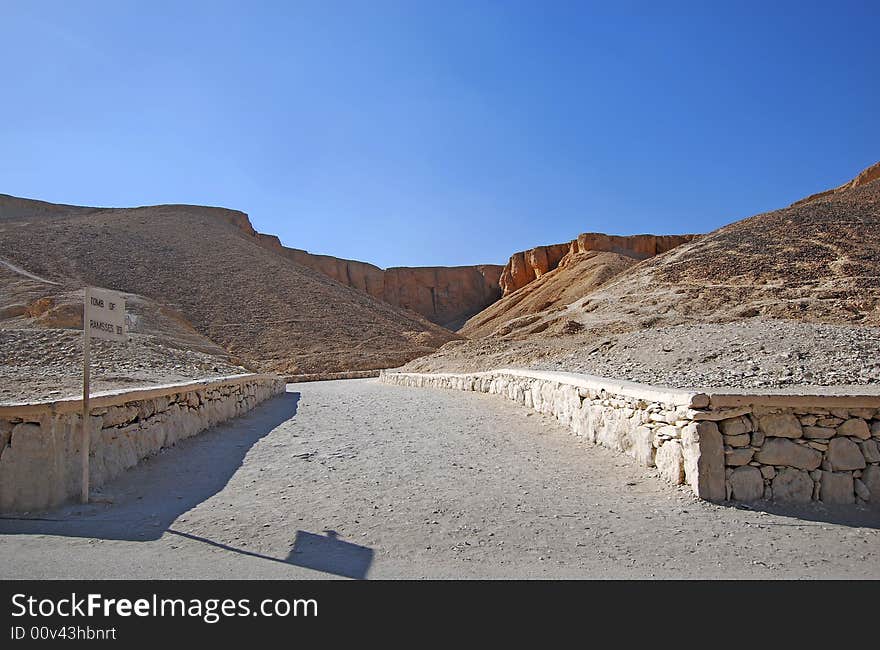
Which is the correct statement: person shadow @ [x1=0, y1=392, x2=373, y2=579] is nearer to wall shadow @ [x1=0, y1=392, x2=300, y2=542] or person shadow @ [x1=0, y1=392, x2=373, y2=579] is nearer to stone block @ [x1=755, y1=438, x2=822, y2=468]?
wall shadow @ [x1=0, y1=392, x2=300, y2=542]

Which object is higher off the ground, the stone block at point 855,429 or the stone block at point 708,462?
the stone block at point 855,429

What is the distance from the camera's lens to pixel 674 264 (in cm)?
3359

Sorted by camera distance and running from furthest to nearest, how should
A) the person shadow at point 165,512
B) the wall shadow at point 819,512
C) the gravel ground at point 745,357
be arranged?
the gravel ground at point 745,357 < the wall shadow at point 819,512 < the person shadow at point 165,512

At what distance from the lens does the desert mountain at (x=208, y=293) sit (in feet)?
108

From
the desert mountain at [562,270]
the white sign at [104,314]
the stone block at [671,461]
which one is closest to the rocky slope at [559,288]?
the desert mountain at [562,270]

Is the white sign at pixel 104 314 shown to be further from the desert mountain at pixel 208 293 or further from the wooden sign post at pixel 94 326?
the desert mountain at pixel 208 293

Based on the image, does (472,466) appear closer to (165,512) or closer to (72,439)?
(165,512)

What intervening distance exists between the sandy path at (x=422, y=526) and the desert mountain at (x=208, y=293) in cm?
2132

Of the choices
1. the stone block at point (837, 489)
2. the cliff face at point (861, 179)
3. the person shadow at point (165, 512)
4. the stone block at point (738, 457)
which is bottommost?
the person shadow at point (165, 512)

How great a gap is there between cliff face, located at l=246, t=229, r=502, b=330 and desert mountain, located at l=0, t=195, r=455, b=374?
27.2m

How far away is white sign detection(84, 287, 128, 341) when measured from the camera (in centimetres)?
520
